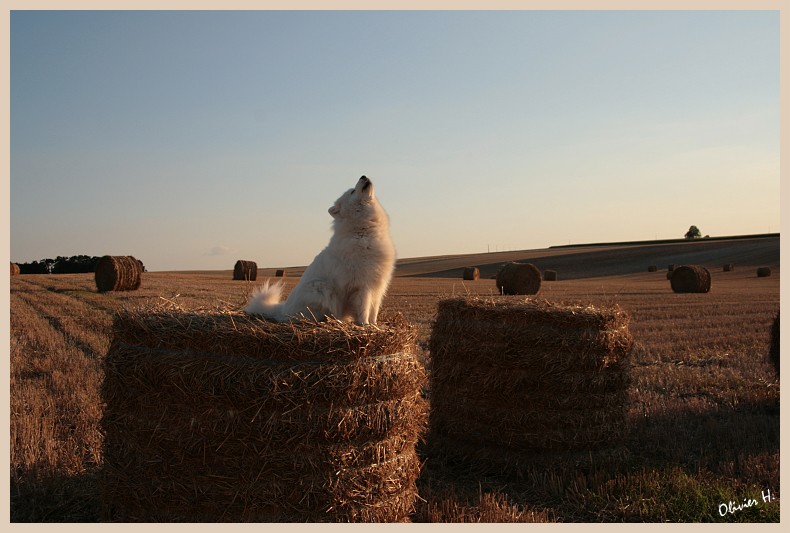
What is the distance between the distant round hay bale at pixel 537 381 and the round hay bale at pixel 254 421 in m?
1.90

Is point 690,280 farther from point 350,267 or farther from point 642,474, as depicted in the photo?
point 350,267

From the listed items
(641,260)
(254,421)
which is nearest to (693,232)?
(641,260)

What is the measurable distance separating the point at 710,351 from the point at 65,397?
10.1 meters

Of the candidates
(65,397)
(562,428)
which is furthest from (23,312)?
(562,428)

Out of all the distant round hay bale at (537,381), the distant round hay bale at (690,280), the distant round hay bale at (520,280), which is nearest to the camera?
the distant round hay bale at (537,381)

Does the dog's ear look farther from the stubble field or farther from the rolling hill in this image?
the rolling hill

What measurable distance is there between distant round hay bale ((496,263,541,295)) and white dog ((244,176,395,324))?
21602mm

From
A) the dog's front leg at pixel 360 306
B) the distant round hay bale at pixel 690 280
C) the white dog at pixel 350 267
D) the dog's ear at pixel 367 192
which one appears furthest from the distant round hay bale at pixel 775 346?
the distant round hay bale at pixel 690 280

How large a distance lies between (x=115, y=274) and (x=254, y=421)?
804 inches

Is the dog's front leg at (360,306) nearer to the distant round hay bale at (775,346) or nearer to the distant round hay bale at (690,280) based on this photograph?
the distant round hay bale at (775,346)

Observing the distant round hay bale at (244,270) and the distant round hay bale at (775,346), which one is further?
the distant round hay bale at (244,270)

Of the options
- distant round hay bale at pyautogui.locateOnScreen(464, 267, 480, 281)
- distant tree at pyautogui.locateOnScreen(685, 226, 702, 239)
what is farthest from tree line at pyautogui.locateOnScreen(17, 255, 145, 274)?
distant tree at pyautogui.locateOnScreen(685, 226, 702, 239)

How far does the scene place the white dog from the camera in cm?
438

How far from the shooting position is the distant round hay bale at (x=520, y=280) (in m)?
25.6
